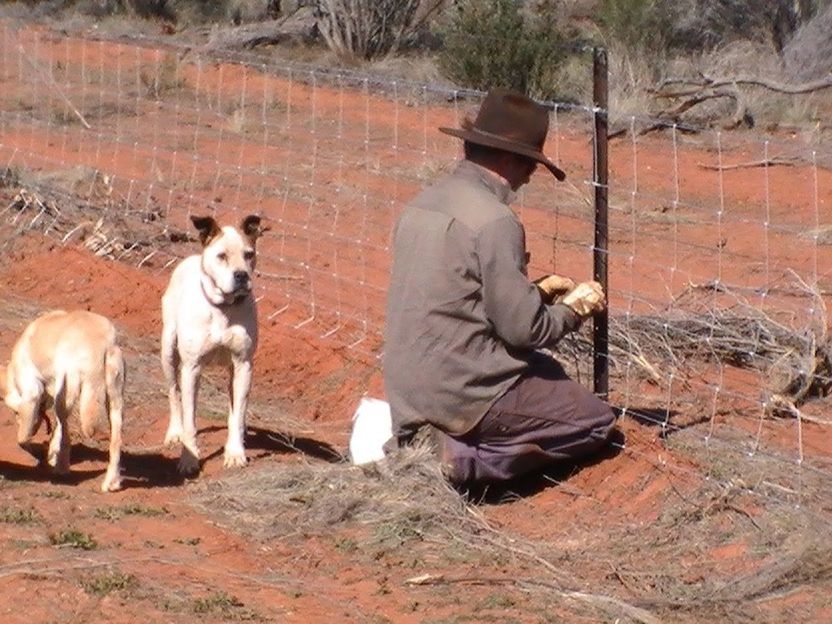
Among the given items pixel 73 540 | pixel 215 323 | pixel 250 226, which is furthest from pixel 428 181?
pixel 73 540

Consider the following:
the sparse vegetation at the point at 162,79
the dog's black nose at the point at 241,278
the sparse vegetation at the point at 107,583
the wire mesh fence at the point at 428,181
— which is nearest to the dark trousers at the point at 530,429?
the wire mesh fence at the point at 428,181

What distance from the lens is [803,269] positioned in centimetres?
1293

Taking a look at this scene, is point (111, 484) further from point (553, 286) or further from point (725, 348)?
point (725, 348)

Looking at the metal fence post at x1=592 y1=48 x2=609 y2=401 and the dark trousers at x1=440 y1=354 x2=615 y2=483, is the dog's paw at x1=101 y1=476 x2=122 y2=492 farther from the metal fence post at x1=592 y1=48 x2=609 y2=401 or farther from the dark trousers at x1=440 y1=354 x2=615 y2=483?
the metal fence post at x1=592 y1=48 x2=609 y2=401

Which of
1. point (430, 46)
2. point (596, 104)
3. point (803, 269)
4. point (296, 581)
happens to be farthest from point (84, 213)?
point (430, 46)

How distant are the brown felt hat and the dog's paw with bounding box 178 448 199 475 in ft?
6.90

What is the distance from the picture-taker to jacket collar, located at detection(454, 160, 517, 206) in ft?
23.7

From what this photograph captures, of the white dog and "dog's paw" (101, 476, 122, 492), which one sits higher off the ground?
the white dog

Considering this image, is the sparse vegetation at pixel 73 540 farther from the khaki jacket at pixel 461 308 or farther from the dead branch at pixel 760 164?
the dead branch at pixel 760 164

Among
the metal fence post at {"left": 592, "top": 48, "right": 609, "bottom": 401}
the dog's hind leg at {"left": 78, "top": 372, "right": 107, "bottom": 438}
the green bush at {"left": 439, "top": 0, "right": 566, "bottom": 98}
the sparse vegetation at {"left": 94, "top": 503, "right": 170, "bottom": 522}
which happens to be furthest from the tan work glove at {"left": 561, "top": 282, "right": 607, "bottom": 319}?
the green bush at {"left": 439, "top": 0, "right": 566, "bottom": 98}

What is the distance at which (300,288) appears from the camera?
38.0 ft

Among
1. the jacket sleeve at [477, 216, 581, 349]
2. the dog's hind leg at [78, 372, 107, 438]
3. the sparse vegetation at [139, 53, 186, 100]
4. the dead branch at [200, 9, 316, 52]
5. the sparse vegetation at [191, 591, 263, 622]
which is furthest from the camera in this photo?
the dead branch at [200, 9, 316, 52]

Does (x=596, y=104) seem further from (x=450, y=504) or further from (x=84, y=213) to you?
(x=84, y=213)

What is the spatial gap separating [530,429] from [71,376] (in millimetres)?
2041
